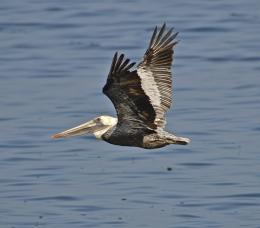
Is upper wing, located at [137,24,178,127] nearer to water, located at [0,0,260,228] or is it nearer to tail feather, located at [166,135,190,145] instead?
tail feather, located at [166,135,190,145]

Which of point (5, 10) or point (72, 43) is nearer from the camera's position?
point (72, 43)

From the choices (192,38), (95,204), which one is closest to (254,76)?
(192,38)

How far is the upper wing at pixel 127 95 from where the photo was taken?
10.8m

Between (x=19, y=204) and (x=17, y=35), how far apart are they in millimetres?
10408

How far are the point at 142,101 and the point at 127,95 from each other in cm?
22

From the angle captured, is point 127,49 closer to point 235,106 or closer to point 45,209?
point 235,106

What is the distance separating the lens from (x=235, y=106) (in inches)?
712

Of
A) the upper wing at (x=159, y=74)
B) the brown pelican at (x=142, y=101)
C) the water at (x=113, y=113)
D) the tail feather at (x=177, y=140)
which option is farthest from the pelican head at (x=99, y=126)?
the water at (x=113, y=113)

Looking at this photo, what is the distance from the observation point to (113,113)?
56.7ft

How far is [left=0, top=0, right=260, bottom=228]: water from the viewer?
13742mm

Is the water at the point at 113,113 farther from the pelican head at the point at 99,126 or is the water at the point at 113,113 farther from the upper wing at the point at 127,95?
the upper wing at the point at 127,95

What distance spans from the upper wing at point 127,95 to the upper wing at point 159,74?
0.43 metres

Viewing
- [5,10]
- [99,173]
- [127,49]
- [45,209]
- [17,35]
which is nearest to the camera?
[45,209]

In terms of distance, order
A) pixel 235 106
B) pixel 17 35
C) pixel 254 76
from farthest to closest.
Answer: pixel 17 35, pixel 254 76, pixel 235 106
